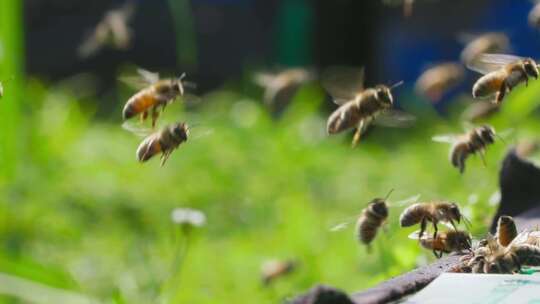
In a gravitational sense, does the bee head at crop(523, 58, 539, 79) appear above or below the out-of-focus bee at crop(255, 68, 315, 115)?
above

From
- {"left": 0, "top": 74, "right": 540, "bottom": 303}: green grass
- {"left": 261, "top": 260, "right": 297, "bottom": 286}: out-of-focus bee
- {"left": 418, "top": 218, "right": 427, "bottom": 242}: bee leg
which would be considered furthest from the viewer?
{"left": 0, "top": 74, "right": 540, "bottom": 303}: green grass

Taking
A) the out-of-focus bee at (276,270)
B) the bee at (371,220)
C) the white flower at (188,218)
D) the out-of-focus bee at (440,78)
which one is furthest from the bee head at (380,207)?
the out-of-focus bee at (440,78)

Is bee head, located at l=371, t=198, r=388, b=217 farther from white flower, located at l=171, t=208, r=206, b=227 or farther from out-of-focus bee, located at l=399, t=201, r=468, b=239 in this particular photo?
white flower, located at l=171, t=208, r=206, b=227

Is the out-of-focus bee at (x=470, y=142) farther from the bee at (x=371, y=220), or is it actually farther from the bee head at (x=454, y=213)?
the bee head at (x=454, y=213)

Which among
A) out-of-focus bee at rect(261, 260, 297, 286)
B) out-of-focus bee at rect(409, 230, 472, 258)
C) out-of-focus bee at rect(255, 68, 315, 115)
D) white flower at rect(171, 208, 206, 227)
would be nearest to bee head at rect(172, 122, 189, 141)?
out-of-focus bee at rect(409, 230, 472, 258)

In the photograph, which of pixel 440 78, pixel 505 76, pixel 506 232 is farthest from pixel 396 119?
pixel 440 78

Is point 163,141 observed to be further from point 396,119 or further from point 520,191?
point 520,191

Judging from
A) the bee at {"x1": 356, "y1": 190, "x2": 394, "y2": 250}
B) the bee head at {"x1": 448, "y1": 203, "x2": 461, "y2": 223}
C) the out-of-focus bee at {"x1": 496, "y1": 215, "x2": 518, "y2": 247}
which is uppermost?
the out-of-focus bee at {"x1": 496, "y1": 215, "x2": 518, "y2": 247}
